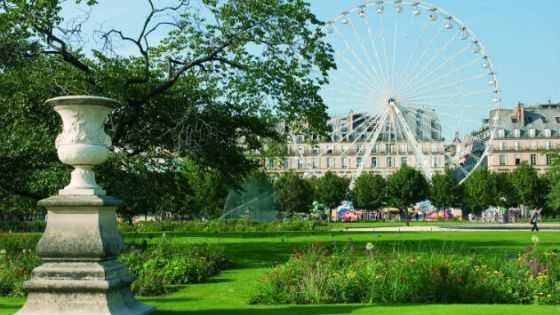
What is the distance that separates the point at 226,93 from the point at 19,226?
33806 mm

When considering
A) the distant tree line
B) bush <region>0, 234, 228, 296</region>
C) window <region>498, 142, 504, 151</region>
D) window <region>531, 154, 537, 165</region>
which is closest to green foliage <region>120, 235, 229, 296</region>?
bush <region>0, 234, 228, 296</region>

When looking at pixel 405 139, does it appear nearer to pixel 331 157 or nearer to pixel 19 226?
pixel 19 226

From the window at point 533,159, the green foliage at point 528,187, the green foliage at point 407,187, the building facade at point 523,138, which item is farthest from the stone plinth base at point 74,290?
the window at point 533,159

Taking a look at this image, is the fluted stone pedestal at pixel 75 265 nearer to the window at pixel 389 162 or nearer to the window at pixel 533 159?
the window at pixel 533 159

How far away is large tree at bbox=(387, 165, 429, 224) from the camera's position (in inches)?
3809

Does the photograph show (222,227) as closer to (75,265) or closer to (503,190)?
(75,265)

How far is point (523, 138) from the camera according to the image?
13325cm

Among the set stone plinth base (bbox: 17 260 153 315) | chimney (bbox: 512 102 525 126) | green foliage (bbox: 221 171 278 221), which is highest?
chimney (bbox: 512 102 525 126)

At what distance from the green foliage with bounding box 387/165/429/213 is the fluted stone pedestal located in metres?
88.7

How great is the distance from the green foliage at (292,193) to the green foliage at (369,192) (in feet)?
24.8

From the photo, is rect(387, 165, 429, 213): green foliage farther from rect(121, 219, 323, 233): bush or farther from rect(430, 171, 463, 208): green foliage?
rect(121, 219, 323, 233): bush

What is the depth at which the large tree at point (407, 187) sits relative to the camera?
9675cm

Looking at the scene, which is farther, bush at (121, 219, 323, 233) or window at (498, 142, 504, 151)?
window at (498, 142, 504, 151)

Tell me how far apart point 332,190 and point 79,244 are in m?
97.3
